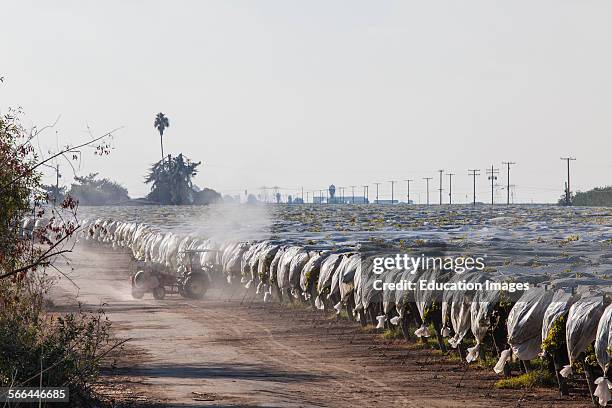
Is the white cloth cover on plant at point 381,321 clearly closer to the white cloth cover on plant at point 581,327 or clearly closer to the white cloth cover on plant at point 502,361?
the white cloth cover on plant at point 502,361

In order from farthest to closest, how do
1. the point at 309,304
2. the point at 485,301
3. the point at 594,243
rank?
the point at 594,243
the point at 309,304
the point at 485,301

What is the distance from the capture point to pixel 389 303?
38.8 metres

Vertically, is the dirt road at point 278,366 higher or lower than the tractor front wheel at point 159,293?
lower

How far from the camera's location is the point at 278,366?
31.3m

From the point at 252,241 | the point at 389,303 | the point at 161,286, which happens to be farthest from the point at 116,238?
the point at 389,303

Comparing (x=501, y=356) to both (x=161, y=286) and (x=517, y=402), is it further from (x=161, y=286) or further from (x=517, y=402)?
(x=161, y=286)

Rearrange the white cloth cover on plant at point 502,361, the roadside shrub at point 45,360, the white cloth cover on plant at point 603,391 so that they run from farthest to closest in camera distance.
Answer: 1. the white cloth cover on plant at point 502,361
2. the white cloth cover on plant at point 603,391
3. the roadside shrub at point 45,360

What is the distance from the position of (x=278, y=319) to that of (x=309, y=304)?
17.1ft

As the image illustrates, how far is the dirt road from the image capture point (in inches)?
1017

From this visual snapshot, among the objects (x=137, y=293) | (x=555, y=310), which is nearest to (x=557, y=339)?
(x=555, y=310)

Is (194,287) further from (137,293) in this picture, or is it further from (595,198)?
(595,198)

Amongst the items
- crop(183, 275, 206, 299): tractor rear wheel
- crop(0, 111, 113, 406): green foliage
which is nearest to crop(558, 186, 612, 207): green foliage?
crop(183, 275, 206, 299): tractor rear wheel

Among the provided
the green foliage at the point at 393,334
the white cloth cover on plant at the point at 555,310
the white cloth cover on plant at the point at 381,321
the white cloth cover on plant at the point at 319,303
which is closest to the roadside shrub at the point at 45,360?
the white cloth cover on plant at the point at 555,310

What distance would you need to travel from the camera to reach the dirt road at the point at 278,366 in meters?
25.8
